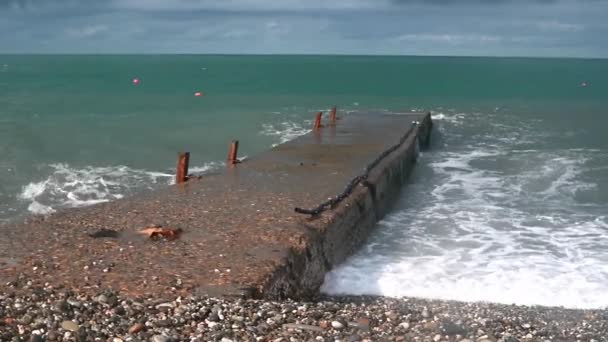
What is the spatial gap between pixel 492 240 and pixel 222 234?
8.64m

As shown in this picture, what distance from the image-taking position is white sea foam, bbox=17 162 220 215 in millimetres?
24547

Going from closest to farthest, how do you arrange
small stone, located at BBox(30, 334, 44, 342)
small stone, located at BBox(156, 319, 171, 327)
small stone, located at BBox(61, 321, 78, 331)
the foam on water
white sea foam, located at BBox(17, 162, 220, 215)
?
small stone, located at BBox(30, 334, 44, 342)
small stone, located at BBox(61, 321, 78, 331)
small stone, located at BBox(156, 319, 171, 327)
the foam on water
white sea foam, located at BBox(17, 162, 220, 215)

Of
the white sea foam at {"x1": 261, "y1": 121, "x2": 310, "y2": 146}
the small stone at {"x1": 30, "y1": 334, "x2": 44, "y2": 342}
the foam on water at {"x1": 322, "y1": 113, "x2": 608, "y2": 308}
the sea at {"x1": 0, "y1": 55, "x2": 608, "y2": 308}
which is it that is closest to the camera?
the small stone at {"x1": 30, "y1": 334, "x2": 44, "y2": 342}

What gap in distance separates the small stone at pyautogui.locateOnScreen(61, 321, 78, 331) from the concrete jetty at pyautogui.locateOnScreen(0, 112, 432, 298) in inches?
51.5

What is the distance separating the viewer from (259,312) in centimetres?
999

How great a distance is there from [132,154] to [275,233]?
2256 cm

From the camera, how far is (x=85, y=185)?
27234 millimetres

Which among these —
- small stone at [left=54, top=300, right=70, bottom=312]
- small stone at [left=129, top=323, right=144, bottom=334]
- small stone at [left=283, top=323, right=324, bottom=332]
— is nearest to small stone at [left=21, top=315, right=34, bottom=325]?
small stone at [left=54, top=300, right=70, bottom=312]

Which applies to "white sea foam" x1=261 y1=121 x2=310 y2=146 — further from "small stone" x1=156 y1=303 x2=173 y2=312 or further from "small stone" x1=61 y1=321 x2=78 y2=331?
"small stone" x1=61 y1=321 x2=78 y2=331

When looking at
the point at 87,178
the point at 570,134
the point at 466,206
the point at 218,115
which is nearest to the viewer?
the point at 466,206

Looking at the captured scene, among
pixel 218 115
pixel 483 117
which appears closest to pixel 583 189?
pixel 483 117

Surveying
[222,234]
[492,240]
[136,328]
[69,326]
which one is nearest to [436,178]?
[492,240]

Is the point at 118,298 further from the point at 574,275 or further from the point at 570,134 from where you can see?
the point at 570,134

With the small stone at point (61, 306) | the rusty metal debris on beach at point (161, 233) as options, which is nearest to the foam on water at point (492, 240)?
the rusty metal debris on beach at point (161, 233)
